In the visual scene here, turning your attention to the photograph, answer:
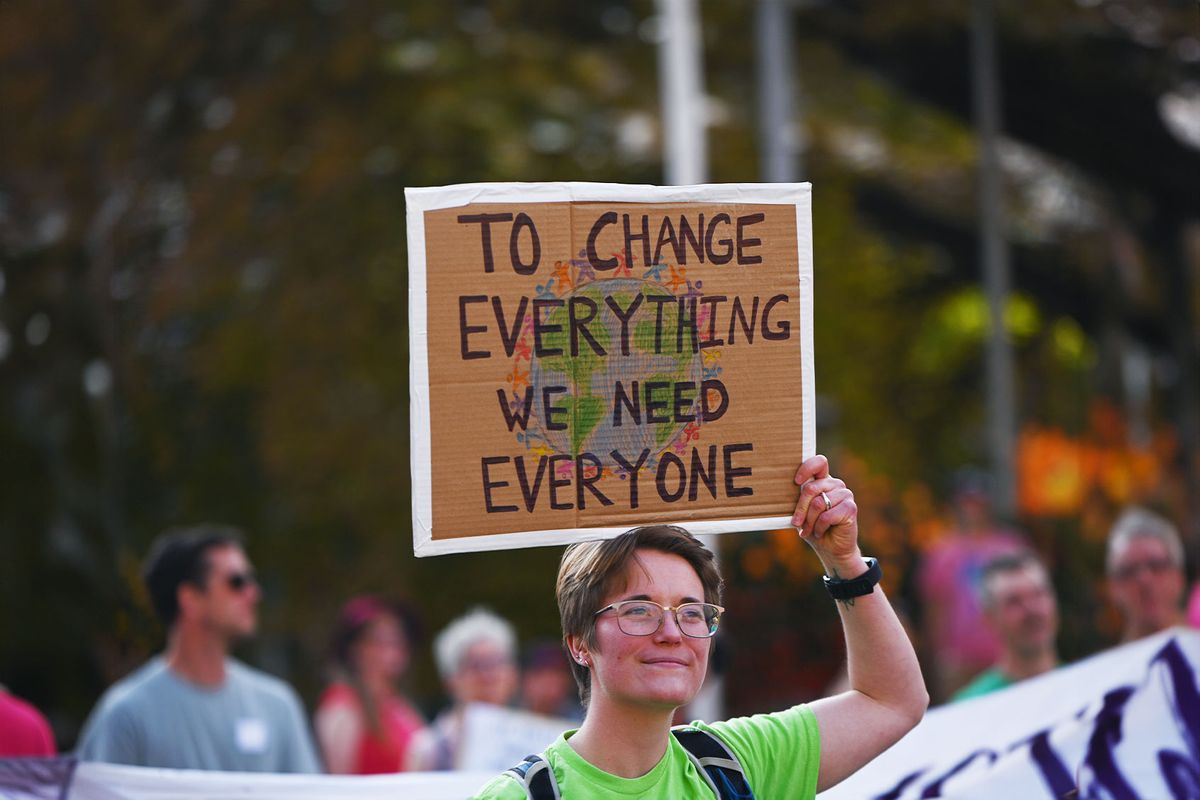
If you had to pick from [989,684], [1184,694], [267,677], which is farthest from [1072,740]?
[267,677]

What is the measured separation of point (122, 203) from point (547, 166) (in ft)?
10.5

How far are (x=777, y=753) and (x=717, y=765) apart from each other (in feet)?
0.43

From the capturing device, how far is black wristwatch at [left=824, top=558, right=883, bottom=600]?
322 centimetres

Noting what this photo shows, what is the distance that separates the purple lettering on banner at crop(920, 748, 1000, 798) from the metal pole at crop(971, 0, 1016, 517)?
9199mm

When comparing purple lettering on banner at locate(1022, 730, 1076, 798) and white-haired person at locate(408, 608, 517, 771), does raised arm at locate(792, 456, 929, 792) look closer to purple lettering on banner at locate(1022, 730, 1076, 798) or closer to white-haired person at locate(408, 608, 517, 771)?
purple lettering on banner at locate(1022, 730, 1076, 798)

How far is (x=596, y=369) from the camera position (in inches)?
125

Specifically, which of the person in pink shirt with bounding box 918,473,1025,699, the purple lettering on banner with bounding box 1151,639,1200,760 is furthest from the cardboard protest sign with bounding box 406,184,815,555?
the person in pink shirt with bounding box 918,473,1025,699

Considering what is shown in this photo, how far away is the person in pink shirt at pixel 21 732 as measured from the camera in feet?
14.5

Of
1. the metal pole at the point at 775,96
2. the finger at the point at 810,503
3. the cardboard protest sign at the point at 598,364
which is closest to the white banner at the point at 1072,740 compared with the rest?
the finger at the point at 810,503

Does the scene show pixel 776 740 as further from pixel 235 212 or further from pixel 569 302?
pixel 235 212

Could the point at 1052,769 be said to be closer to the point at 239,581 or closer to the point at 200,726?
the point at 200,726

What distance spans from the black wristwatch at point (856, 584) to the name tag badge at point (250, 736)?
8.53 feet

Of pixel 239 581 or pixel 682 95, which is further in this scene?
pixel 682 95

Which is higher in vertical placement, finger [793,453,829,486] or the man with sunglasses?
finger [793,453,829,486]
